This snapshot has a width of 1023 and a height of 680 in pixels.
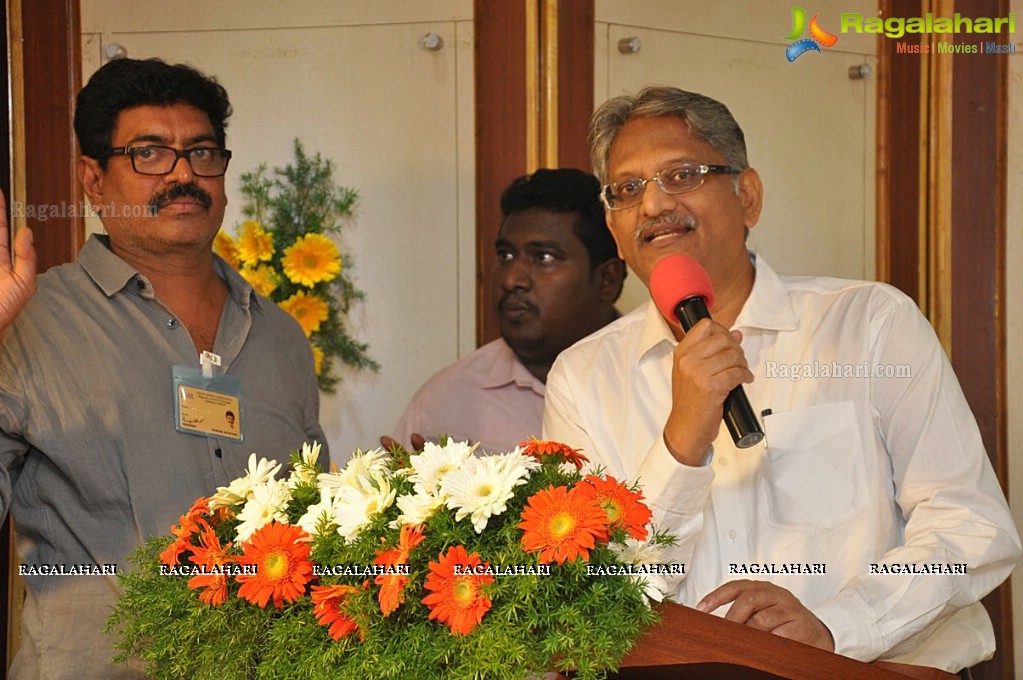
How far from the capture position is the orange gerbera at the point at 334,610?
4.84ft

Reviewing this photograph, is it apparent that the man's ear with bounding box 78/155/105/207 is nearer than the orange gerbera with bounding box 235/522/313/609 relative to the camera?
No

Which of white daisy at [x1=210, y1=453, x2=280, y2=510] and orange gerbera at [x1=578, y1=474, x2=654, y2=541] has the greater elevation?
orange gerbera at [x1=578, y1=474, x2=654, y2=541]

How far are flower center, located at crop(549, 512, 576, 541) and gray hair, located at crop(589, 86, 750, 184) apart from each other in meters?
1.28

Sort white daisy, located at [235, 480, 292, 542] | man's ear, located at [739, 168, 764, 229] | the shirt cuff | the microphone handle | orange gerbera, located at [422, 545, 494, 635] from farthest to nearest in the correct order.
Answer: man's ear, located at [739, 168, 764, 229] → the shirt cuff → the microphone handle → white daisy, located at [235, 480, 292, 542] → orange gerbera, located at [422, 545, 494, 635]

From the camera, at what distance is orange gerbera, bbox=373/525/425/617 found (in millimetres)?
1427

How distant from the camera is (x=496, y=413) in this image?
3.48m

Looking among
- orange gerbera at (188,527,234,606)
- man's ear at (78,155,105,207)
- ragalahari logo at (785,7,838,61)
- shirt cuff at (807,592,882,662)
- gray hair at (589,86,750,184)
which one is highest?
ragalahari logo at (785,7,838,61)

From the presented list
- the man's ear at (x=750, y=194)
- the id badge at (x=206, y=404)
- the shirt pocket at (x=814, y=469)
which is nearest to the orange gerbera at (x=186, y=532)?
the id badge at (x=206, y=404)

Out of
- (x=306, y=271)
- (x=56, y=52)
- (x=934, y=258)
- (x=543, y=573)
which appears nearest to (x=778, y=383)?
(x=543, y=573)

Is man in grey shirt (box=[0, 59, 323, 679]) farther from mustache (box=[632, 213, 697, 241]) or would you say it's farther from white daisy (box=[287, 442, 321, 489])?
mustache (box=[632, 213, 697, 241])

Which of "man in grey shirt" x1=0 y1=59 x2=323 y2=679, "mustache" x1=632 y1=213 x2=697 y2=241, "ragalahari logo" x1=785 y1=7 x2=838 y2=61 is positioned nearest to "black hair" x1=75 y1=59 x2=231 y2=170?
"man in grey shirt" x1=0 y1=59 x2=323 y2=679

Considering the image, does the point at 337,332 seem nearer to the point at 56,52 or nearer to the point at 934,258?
the point at 56,52

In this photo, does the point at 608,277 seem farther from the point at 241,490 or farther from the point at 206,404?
the point at 241,490

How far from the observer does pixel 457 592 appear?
4.66 feet
